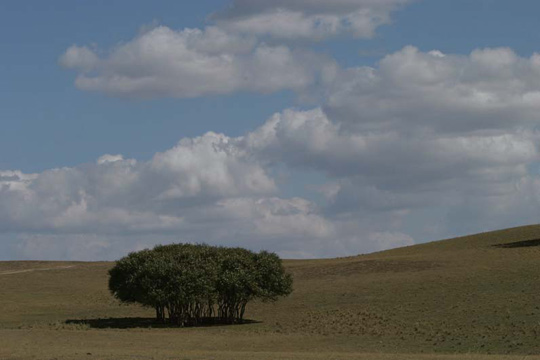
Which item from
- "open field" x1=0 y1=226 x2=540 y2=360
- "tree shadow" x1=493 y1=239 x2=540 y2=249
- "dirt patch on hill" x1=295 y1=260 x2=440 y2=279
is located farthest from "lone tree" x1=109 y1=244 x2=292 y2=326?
"tree shadow" x1=493 y1=239 x2=540 y2=249

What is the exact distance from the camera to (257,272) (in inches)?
3307

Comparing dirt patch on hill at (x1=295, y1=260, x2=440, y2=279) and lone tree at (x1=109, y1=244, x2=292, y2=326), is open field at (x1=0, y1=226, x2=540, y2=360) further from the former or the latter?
lone tree at (x1=109, y1=244, x2=292, y2=326)

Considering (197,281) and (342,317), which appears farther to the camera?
(197,281)

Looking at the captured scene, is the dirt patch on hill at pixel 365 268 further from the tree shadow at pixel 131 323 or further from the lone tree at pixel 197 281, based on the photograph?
the tree shadow at pixel 131 323

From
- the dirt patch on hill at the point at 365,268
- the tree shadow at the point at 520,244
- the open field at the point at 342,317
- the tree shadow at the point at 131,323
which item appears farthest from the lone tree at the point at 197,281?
the tree shadow at the point at 520,244

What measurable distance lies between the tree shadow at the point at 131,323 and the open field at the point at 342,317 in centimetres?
17

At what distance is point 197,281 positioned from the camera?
262 ft

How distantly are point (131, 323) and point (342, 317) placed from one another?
71.4ft

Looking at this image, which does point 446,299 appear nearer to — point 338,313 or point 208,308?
point 338,313

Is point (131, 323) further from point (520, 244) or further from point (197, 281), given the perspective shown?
point (520, 244)

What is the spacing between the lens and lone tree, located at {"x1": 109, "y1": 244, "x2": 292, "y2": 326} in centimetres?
8006

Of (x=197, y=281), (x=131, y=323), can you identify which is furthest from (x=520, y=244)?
A: (x=131, y=323)

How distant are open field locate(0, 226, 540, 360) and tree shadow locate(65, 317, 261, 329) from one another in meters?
0.17

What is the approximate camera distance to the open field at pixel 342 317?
53.4 m
